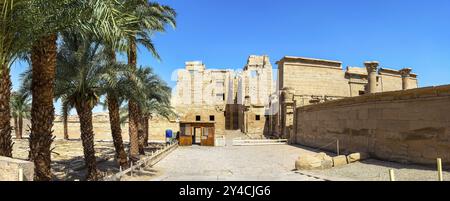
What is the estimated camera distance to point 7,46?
7.09 metres

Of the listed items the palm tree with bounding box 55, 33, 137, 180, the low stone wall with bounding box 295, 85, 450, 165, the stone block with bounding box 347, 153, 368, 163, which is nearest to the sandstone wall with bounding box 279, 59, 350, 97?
the low stone wall with bounding box 295, 85, 450, 165

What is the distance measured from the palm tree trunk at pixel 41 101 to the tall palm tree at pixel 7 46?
2.37 ft

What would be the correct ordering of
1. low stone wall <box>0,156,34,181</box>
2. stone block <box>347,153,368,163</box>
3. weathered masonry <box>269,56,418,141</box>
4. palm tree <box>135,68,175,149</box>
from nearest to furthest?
low stone wall <box>0,156,34,181</box> → stone block <box>347,153,368,163</box> → palm tree <box>135,68,175,149</box> → weathered masonry <box>269,56,418,141</box>

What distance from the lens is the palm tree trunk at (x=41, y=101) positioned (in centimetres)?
852

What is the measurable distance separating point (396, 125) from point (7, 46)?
515 inches

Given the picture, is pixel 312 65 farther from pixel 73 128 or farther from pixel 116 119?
pixel 73 128

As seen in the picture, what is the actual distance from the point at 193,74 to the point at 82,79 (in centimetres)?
3778

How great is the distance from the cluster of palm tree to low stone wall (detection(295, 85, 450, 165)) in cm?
1004

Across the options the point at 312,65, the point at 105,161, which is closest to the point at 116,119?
the point at 105,161

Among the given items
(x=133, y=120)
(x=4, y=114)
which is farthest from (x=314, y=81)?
(x=4, y=114)

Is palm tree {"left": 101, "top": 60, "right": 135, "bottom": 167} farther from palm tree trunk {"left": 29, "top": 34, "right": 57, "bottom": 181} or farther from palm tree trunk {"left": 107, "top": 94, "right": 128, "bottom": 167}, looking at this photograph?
palm tree trunk {"left": 29, "top": 34, "right": 57, "bottom": 181}

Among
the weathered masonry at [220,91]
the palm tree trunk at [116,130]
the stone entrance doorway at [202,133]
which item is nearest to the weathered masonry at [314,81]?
the stone entrance doorway at [202,133]

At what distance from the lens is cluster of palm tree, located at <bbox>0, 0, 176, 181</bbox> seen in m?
7.09

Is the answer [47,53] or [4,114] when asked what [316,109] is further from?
[4,114]
